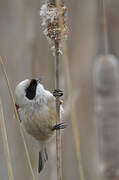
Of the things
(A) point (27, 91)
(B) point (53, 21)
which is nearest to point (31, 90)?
(A) point (27, 91)

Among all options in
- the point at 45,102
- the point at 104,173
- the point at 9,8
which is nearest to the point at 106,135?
the point at 104,173

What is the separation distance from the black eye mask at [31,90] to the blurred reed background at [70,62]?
369 mm

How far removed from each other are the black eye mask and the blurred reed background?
369 mm

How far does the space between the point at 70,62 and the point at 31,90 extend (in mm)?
728

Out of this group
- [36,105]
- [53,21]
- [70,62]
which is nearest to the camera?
[53,21]

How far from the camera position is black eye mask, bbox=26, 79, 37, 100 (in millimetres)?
1938

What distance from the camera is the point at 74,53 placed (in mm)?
2582

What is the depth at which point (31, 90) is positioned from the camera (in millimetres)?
1948

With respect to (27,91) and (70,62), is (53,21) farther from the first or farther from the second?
(70,62)

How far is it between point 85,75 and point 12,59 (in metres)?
0.57

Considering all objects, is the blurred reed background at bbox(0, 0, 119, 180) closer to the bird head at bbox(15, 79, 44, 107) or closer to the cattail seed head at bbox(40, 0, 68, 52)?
the bird head at bbox(15, 79, 44, 107)

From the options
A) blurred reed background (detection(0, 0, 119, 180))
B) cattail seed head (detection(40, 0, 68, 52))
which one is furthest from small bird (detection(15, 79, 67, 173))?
cattail seed head (detection(40, 0, 68, 52))

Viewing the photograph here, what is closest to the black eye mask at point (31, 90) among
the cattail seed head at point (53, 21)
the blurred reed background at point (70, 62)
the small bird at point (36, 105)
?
the small bird at point (36, 105)

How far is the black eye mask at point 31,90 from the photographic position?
194 cm
